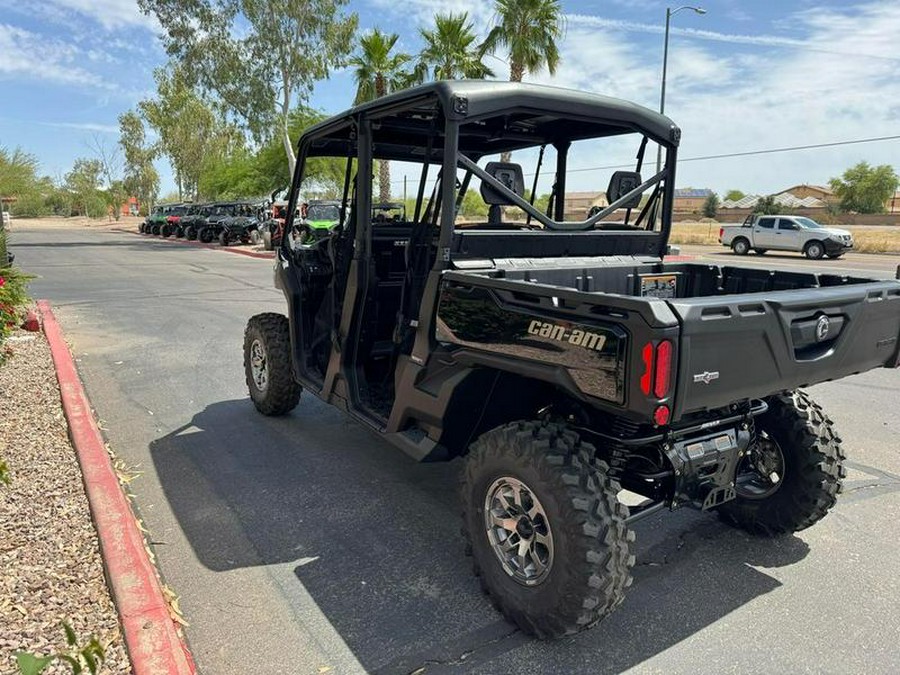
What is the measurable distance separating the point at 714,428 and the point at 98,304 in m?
11.8

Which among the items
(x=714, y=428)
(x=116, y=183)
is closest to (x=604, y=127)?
(x=714, y=428)

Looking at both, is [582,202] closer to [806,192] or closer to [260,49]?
[260,49]

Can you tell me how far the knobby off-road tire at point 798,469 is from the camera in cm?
333

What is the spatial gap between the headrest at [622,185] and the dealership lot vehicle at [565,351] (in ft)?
0.04

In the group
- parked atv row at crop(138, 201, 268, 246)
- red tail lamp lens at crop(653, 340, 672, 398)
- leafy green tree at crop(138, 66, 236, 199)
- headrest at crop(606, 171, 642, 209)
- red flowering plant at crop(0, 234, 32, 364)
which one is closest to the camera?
red tail lamp lens at crop(653, 340, 672, 398)

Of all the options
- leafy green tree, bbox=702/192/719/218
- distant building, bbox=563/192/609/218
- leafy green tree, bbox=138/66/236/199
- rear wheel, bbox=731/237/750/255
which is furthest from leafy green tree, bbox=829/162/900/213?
distant building, bbox=563/192/609/218

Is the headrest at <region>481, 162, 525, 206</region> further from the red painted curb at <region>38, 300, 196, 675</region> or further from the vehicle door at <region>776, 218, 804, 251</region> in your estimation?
the vehicle door at <region>776, 218, 804, 251</region>

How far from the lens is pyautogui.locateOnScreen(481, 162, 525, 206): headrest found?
133 inches

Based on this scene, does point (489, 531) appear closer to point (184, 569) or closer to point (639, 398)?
point (639, 398)

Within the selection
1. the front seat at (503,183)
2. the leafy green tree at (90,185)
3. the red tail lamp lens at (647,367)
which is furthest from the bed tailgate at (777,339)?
the leafy green tree at (90,185)

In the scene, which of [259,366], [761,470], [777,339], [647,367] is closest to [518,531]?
[647,367]

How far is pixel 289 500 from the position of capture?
→ 404 cm

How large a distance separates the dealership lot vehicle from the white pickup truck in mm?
24886

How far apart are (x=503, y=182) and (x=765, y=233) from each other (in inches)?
1072
